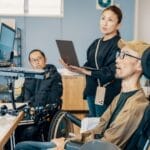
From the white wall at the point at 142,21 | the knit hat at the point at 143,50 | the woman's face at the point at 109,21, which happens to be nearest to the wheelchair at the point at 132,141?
the knit hat at the point at 143,50

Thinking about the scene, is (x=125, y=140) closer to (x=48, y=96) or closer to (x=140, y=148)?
(x=140, y=148)

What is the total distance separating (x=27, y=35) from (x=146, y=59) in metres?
4.42

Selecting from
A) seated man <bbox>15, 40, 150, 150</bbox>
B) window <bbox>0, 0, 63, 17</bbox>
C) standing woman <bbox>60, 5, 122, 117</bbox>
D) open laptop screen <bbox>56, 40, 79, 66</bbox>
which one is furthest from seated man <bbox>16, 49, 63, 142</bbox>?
window <bbox>0, 0, 63, 17</bbox>

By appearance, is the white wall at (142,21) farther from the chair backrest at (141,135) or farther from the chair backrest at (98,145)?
the chair backrest at (98,145)

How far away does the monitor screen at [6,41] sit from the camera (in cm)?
266

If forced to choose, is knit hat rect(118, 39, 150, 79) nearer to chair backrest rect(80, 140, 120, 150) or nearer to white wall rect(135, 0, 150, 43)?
chair backrest rect(80, 140, 120, 150)

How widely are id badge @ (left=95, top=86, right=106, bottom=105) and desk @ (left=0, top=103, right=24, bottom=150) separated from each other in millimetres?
605

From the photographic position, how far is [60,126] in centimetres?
249

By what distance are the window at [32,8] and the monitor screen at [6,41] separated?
10.6 feet

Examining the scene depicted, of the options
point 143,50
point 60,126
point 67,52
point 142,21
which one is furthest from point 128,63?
point 142,21

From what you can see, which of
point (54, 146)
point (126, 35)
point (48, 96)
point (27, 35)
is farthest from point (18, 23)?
point (54, 146)

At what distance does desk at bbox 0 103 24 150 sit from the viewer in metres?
1.95

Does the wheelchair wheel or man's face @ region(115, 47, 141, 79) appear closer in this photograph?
man's face @ region(115, 47, 141, 79)

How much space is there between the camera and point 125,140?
188 cm
